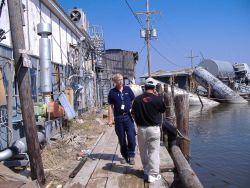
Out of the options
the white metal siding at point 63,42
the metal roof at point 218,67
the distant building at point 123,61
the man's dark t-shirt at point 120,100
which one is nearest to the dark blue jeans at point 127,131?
the man's dark t-shirt at point 120,100

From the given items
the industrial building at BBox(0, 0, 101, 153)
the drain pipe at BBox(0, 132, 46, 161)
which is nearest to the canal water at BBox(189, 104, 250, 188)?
the industrial building at BBox(0, 0, 101, 153)

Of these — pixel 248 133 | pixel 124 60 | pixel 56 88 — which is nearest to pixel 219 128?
pixel 248 133

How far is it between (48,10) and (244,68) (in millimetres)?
52988

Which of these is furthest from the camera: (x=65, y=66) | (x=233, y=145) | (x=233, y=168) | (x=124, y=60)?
(x=124, y=60)

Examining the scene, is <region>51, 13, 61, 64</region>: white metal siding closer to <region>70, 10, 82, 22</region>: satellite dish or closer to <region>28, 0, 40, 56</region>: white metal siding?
<region>28, 0, 40, 56</region>: white metal siding

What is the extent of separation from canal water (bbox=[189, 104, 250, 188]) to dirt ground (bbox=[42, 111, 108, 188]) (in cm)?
353

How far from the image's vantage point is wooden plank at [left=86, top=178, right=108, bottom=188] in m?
6.12

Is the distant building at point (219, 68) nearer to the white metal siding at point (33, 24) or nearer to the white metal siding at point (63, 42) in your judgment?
the white metal siding at point (63, 42)

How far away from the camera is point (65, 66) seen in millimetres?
16562

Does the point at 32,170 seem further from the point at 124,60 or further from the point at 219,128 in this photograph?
the point at 124,60

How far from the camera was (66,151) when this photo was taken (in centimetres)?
905

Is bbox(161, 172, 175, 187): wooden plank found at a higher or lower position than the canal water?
higher

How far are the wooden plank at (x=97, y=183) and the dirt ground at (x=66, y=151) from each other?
0.52m

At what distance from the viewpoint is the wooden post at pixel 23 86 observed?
5.90m
